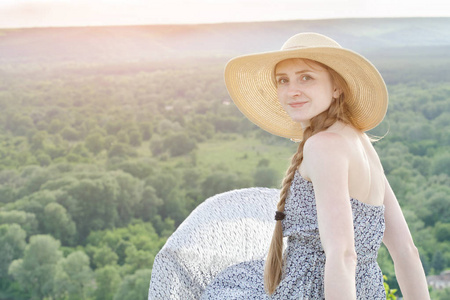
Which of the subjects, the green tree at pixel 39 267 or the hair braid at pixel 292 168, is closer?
the hair braid at pixel 292 168

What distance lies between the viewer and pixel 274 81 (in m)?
1.54

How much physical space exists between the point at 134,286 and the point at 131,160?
1.74 m

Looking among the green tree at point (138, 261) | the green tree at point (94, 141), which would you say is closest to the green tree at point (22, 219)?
the green tree at point (94, 141)

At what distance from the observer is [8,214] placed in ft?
23.0

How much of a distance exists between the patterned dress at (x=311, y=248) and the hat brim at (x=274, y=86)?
0.85ft

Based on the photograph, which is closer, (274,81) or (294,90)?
(294,90)

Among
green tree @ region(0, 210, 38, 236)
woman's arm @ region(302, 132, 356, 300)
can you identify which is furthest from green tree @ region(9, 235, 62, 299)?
woman's arm @ region(302, 132, 356, 300)

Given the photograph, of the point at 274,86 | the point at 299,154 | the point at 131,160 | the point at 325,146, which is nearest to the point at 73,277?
the point at 131,160

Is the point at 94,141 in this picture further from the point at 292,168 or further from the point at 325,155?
the point at 325,155

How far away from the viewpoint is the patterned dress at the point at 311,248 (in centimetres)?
128

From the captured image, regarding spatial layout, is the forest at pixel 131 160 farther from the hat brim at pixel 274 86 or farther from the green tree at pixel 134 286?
the hat brim at pixel 274 86

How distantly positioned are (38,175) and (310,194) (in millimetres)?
6355

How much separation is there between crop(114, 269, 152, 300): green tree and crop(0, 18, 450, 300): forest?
25 mm

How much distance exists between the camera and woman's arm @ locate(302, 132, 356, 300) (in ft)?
3.61
